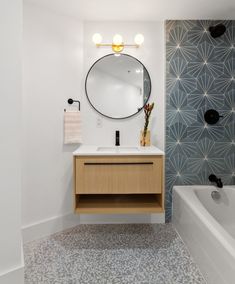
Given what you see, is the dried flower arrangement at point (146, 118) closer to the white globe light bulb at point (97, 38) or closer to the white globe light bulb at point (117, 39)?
the white globe light bulb at point (117, 39)

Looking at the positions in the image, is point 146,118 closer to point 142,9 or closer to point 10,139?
point 142,9

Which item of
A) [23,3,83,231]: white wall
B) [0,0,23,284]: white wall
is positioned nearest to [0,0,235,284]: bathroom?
[23,3,83,231]: white wall

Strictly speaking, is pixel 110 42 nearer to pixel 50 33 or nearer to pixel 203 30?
pixel 50 33

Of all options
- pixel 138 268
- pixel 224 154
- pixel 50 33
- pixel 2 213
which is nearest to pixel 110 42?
pixel 50 33

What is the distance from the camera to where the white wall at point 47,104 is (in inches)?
87.7

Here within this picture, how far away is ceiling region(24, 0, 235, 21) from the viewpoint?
2.18 metres

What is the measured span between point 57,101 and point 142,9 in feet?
4.01

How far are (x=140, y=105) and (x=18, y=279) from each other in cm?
191

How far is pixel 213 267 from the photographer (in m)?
1.56

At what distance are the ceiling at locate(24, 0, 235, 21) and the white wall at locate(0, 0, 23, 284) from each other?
35.6 inches

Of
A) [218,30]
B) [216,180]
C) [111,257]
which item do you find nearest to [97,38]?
[218,30]

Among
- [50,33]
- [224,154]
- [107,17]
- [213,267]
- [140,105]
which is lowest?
[213,267]

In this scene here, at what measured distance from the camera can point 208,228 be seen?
1666mm

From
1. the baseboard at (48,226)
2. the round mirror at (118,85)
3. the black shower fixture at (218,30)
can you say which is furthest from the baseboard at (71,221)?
the black shower fixture at (218,30)
